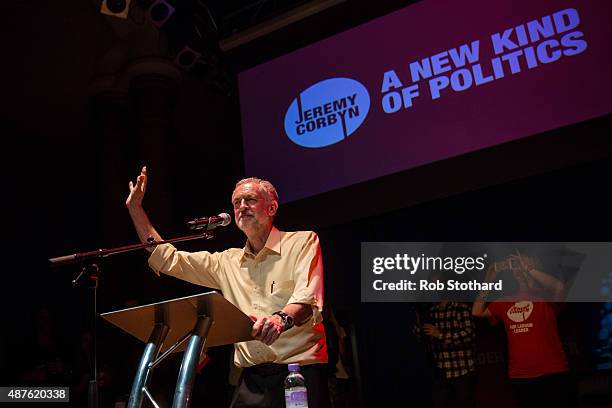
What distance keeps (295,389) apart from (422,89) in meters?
3.52

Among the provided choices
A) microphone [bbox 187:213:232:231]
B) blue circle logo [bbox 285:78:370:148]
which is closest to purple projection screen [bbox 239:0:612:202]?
blue circle logo [bbox 285:78:370:148]

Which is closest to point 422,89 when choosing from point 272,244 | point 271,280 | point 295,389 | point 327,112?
point 327,112

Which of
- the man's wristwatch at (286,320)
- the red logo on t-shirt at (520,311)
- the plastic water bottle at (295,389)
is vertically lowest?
the plastic water bottle at (295,389)

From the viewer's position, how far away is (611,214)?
18.3 ft

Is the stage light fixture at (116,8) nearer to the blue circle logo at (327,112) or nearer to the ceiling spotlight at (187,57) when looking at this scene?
Result: the ceiling spotlight at (187,57)

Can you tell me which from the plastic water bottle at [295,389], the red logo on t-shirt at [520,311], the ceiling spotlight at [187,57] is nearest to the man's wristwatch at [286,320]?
the plastic water bottle at [295,389]

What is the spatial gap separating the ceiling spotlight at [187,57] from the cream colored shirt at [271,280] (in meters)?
3.77

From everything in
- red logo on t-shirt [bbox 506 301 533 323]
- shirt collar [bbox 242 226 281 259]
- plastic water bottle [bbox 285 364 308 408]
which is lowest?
plastic water bottle [bbox 285 364 308 408]

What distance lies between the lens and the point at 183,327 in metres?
2.20

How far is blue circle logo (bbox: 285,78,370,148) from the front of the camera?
5.46 metres

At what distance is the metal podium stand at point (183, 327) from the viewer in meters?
1.89

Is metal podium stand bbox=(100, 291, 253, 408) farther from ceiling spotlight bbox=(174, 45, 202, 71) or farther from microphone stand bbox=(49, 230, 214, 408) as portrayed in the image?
ceiling spotlight bbox=(174, 45, 202, 71)


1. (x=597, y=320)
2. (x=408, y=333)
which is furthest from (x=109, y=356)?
(x=597, y=320)

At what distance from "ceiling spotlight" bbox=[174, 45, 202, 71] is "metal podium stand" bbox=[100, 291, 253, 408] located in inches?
167
